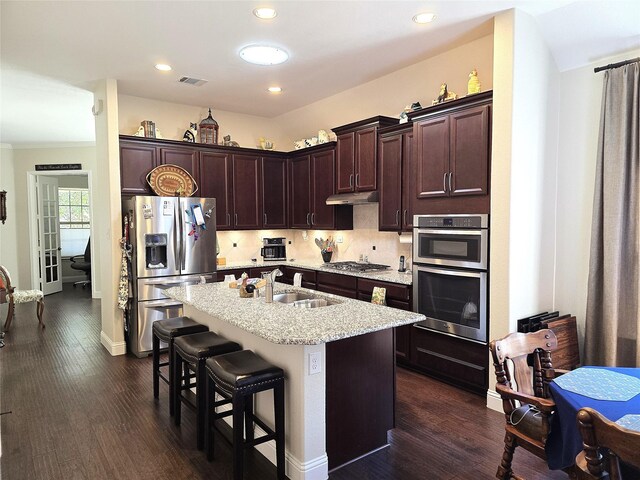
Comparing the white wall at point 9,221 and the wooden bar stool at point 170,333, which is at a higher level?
the white wall at point 9,221

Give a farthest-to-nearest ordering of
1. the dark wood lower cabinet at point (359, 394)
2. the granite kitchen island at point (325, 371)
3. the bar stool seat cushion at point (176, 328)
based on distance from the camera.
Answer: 1. the bar stool seat cushion at point (176, 328)
2. the dark wood lower cabinet at point (359, 394)
3. the granite kitchen island at point (325, 371)

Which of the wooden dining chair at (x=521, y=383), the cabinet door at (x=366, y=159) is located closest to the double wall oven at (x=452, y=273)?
the cabinet door at (x=366, y=159)

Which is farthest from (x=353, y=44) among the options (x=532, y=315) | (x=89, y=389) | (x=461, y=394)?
(x=89, y=389)

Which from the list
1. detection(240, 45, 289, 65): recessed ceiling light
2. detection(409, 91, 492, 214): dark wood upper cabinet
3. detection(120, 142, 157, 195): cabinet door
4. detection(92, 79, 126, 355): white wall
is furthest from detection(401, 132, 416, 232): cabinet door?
detection(92, 79, 126, 355): white wall

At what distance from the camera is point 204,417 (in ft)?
8.75

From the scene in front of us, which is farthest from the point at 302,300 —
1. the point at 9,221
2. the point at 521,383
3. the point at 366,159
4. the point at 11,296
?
the point at 9,221

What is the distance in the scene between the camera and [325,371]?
2365mm

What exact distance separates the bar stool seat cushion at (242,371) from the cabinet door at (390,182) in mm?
2417

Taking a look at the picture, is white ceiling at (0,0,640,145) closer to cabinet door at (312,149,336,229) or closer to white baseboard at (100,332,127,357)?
cabinet door at (312,149,336,229)

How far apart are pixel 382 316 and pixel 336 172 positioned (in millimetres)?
2960

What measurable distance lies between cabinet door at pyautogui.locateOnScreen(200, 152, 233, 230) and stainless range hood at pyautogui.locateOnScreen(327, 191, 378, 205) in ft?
4.68

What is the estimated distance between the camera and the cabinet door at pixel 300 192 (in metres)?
5.74

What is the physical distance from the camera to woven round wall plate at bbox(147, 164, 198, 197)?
4902mm

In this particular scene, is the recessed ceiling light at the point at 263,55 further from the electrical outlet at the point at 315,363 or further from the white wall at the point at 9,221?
the white wall at the point at 9,221
